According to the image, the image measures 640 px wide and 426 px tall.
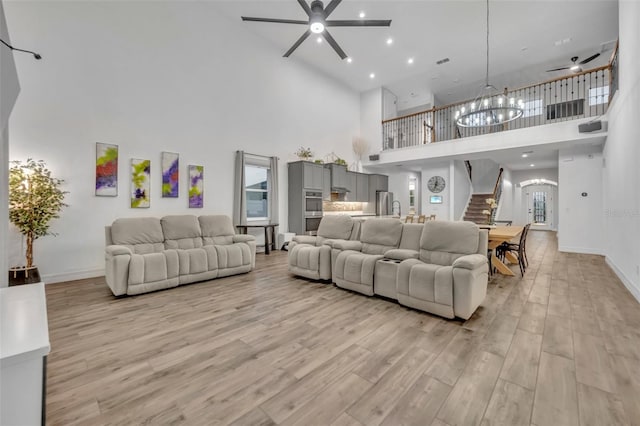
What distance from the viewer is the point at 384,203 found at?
10.7m

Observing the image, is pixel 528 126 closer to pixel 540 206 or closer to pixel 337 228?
pixel 540 206

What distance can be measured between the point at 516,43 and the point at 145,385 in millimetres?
10470

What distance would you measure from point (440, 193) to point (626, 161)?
215 inches

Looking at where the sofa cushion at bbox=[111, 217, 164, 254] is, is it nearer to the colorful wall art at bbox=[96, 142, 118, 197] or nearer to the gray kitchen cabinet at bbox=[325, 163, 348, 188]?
the colorful wall art at bbox=[96, 142, 118, 197]

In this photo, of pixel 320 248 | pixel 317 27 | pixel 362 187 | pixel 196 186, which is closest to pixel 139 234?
pixel 196 186

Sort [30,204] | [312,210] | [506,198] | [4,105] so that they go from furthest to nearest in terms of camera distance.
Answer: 1. [506,198]
2. [312,210]
3. [30,204]
4. [4,105]

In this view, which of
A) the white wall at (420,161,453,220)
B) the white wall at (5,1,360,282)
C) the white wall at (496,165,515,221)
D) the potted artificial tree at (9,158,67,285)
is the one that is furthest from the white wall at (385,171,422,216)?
the potted artificial tree at (9,158,67,285)

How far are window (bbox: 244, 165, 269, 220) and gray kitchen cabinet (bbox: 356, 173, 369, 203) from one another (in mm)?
3573

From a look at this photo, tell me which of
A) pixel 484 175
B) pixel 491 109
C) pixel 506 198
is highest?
pixel 491 109

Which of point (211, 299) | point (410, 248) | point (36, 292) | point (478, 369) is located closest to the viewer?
point (36, 292)

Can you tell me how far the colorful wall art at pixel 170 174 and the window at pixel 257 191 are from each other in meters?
1.77

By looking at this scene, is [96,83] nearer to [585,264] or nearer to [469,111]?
[469,111]

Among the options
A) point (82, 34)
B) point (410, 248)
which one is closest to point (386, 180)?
point (410, 248)

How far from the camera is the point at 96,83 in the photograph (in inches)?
184
